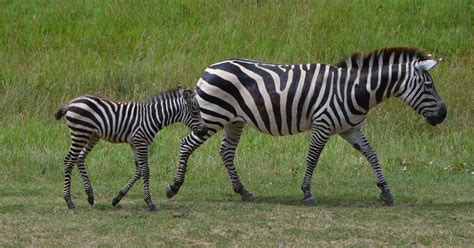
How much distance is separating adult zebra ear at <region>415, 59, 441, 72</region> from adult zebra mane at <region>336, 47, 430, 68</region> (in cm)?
14

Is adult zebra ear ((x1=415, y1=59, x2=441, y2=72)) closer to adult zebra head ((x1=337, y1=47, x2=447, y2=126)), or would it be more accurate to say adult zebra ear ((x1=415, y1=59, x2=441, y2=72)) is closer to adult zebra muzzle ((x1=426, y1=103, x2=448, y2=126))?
adult zebra head ((x1=337, y1=47, x2=447, y2=126))

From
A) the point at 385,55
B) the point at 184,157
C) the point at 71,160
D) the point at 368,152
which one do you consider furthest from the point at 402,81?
the point at 71,160

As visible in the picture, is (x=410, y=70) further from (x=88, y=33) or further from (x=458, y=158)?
(x=88, y=33)

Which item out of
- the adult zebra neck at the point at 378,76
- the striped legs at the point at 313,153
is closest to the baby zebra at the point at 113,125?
the striped legs at the point at 313,153

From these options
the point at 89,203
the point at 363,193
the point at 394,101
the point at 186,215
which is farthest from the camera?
the point at 394,101

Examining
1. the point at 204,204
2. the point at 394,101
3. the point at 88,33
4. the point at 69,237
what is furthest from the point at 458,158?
the point at 88,33

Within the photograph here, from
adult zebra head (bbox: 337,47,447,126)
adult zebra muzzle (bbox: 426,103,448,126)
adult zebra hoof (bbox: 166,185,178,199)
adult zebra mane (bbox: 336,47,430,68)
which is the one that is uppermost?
adult zebra mane (bbox: 336,47,430,68)

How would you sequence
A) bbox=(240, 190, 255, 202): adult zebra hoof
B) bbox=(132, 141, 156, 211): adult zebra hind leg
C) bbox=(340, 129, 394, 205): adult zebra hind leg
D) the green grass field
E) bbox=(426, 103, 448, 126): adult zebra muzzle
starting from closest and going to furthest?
the green grass field, bbox=(132, 141, 156, 211): adult zebra hind leg, bbox=(426, 103, 448, 126): adult zebra muzzle, bbox=(340, 129, 394, 205): adult zebra hind leg, bbox=(240, 190, 255, 202): adult zebra hoof

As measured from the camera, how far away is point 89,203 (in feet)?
32.8

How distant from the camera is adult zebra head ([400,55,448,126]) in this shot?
34.4 ft

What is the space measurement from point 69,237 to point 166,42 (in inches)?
428

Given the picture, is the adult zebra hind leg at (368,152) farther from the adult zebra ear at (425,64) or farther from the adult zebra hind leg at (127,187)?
the adult zebra hind leg at (127,187)

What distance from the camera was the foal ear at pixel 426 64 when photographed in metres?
10.4

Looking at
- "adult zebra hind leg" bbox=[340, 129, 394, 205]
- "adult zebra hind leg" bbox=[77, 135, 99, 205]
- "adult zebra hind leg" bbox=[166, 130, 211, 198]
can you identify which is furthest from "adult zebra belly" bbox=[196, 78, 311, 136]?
"adult zebra hind leg" bbox=[77, 135, 99, 205]
